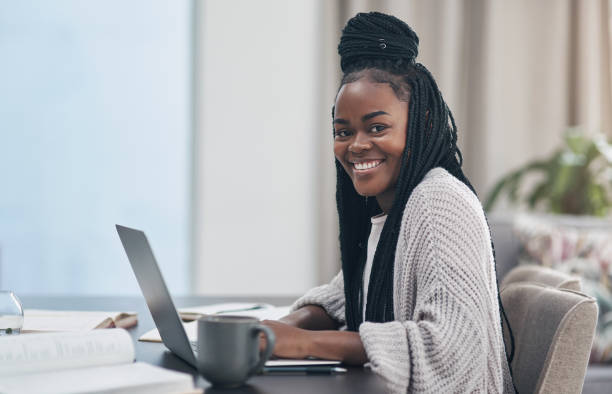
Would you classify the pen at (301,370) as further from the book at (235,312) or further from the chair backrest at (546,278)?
the chair backrest at (546,278)

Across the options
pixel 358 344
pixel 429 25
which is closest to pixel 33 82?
pixel 429 25

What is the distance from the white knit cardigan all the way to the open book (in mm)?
276

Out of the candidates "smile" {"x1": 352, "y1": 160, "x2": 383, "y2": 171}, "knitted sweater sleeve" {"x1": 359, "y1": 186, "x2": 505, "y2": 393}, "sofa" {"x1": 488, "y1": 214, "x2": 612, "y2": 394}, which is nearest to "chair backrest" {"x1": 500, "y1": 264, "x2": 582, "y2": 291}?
"knitted sweater sleeve" {"x1": 359, "y1": 186, "x2": 505, "y2": 393}

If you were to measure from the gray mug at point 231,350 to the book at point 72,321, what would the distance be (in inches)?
15.3

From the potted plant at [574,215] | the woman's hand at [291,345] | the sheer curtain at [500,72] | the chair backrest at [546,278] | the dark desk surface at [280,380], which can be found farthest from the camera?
the sheer curtain at [500,72]

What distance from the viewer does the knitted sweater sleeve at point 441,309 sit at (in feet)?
2.94

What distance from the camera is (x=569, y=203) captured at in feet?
10.9

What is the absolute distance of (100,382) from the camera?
0.73 metres

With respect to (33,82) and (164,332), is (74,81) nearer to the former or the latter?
(33,82)

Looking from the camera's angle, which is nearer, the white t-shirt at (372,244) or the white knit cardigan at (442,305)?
the white knit cardigan at (442,305)

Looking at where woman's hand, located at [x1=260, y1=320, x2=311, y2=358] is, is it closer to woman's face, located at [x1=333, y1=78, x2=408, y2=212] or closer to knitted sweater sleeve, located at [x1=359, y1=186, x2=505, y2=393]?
knitted sweater sleeve, located at [x1=359, y1=186, x2=505, y2=393]

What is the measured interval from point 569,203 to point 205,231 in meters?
1.74

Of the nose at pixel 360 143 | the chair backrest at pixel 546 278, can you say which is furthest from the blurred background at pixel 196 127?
the nose at pixel 360 143

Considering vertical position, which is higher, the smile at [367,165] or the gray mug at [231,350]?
the smile at [367,165]
